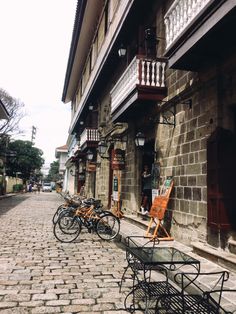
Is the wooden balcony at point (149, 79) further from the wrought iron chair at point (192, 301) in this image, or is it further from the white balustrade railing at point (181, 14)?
the wrought iron chair at point (192, 301)

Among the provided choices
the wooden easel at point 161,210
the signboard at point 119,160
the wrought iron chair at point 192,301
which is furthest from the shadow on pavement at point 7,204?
the wrought iron chair at point 192,301

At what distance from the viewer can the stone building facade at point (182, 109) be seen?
6.06 metres

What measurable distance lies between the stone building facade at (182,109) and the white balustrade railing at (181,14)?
0.02 meters

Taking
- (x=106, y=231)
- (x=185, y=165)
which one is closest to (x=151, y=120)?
(x=185, y=165)

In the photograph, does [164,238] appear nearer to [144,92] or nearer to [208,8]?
[144,92]

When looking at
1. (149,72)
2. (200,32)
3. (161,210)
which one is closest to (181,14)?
(200,32)

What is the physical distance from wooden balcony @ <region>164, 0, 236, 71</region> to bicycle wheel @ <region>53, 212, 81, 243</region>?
15.6ft

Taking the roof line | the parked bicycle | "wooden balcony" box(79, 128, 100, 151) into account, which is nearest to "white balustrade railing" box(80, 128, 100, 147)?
"wooden balcony" box(79, 128, 100, 151)

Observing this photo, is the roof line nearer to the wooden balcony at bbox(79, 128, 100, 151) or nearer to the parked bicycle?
the wooden balcony at bbox(79, 128, 100, 151)

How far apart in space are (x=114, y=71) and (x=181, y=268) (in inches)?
487

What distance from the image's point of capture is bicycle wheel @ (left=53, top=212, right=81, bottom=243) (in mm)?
8992

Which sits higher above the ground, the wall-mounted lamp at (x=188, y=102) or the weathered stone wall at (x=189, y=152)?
the wall-mounted lamp at (x=188, y=102)

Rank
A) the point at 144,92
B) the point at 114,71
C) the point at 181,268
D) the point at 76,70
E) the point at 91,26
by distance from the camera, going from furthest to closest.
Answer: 1. the point at 76,70
2. the point at 91,26
3. the point at 114,71
4. the point at 144,92
5. the point at 181,268

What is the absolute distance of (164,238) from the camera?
315 inches
